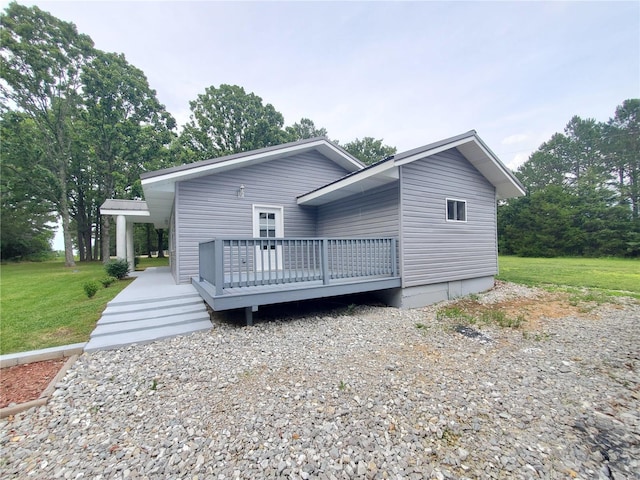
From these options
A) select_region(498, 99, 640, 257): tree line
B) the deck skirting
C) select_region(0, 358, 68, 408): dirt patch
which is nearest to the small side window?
the deck skirting

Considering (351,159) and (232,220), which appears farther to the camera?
(351,159)

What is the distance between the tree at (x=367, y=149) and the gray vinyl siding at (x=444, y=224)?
1908 cm

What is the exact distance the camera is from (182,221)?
702 cm

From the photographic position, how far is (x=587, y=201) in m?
22.8

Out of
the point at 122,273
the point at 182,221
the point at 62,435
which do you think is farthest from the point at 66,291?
the point at 62,435

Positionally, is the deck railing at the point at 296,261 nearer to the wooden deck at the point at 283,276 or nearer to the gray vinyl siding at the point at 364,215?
the wooden deck at the point at 283,276

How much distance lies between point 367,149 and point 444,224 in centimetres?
2124

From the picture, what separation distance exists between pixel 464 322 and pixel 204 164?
7.05m

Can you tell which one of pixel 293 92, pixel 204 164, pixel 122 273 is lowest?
pixel 122 273

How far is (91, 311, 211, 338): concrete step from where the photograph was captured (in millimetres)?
4375

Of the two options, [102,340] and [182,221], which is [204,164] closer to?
[182,221]

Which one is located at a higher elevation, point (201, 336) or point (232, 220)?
point (232, 220)

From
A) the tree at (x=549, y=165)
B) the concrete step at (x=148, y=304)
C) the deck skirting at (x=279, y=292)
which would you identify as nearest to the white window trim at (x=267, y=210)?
the deck skirting at (x=279, y=292)

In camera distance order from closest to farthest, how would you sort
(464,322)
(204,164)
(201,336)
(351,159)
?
(201,336) → (464,322) → (204,164) → (351,159)
